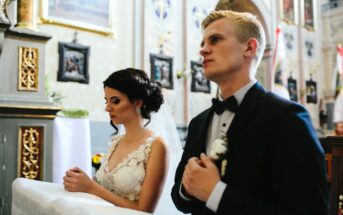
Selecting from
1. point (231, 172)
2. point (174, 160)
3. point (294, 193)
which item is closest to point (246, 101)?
point (231, 172)

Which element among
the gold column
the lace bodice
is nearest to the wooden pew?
the lace bodice

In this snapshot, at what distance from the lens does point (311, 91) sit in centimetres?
1216

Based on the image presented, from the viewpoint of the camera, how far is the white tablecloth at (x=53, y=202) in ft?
4.47

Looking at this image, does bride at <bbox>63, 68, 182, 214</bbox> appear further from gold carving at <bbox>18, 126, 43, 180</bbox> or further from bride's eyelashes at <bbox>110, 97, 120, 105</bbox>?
gold carving at <bbox>18, 126, 43, 180</bbox>

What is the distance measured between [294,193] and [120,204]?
4.19 feet

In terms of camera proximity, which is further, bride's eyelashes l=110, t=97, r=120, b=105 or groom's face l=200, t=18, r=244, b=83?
bride's eyelashes l=110, t=97, r=120, b=105

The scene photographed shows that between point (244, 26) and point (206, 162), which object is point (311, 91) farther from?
point (206, 162)

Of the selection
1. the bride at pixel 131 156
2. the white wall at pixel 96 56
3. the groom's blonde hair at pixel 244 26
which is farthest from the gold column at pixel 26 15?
the groom's blonde hair at pixel 244 26

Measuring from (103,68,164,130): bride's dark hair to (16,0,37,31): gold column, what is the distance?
198 centimetres

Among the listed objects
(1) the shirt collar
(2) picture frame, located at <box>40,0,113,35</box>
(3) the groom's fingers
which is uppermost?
(2) picture frame, located at <box>40,0,113,35</box>

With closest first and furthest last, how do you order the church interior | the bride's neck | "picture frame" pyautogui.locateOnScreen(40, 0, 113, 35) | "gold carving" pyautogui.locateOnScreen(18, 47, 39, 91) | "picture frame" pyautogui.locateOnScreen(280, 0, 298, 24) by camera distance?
1. the bride's neck
2. the church interior
3. "gold carving" pyautogui.locateOnScreen(18, 47, 39, 91)
4. "picture frame" pyautogui.locateOnScreen(40, 0, 113, 35)
5. "picture frame" pyautogui.locateOnScreen(280, 0, 298, 24)

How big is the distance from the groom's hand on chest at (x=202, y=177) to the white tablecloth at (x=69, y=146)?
335cm

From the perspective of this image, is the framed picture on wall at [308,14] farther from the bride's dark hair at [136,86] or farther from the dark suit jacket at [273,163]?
the dark suit jacket at [273,163]

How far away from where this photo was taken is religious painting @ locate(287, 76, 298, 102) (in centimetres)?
1158
